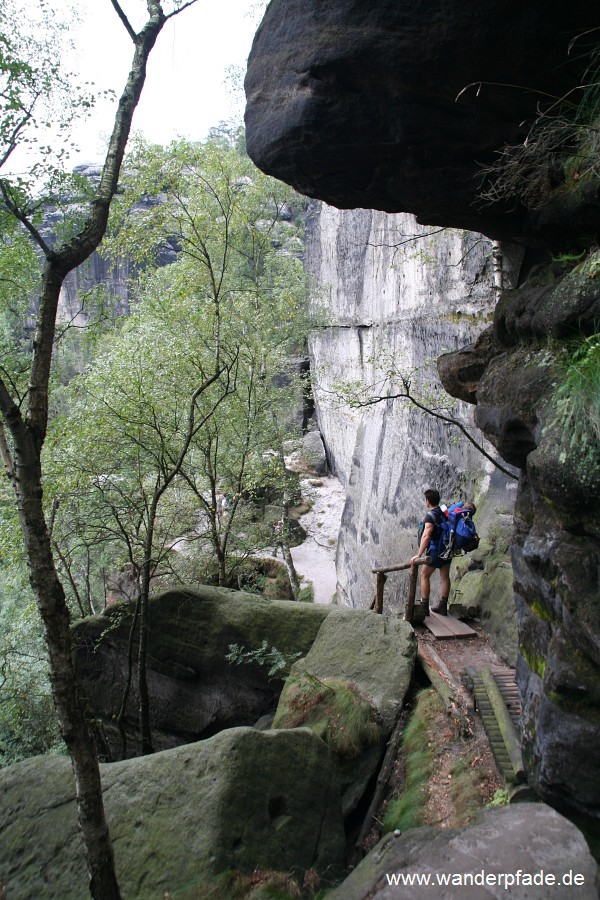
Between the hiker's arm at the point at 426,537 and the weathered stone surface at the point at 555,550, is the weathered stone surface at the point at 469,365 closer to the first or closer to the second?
the weathered stone surface at the point at 555,550

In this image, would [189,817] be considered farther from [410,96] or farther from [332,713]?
[410,96]

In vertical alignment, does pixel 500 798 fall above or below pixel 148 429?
below

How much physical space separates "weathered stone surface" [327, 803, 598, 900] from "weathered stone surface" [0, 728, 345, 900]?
0.95m

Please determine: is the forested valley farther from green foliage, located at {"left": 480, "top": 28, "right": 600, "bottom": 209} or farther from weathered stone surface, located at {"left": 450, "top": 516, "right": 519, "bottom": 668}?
green foliage, located at {"left": 480, "top": 28, "right": 600, "bottom": 209}

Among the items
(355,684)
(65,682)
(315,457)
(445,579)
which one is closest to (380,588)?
(445,579)

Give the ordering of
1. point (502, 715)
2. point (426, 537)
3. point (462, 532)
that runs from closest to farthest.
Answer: point (502, 715), point (462, 532), point (426, 537)

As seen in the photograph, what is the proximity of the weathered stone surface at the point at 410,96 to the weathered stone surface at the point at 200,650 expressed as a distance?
16.2ft

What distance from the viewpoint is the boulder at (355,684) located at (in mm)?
5309

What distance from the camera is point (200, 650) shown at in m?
7.89

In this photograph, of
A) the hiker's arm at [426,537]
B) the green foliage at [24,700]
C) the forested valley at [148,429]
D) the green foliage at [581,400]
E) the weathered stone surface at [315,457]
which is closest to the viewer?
the green foliage at [581,400]

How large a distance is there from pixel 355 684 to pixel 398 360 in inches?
299

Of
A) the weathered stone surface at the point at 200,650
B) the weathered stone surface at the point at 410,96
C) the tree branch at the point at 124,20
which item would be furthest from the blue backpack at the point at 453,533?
the tree branch at the point at 124,20

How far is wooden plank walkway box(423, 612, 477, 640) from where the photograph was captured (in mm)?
7053

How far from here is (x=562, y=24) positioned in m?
4.09
